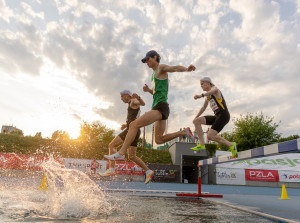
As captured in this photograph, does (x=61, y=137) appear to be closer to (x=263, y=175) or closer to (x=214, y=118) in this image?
(x=263, y=175)

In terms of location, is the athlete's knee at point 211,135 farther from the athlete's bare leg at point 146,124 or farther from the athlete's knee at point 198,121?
the athlete's bare leg at point 146,124

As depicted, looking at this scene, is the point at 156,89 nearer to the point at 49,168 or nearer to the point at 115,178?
the point at 49,168

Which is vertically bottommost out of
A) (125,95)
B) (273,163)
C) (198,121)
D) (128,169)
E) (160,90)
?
(128,169)

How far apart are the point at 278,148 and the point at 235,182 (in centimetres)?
2056

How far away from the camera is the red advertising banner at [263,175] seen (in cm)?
2289

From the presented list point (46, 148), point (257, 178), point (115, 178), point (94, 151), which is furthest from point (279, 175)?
point (46, 148)

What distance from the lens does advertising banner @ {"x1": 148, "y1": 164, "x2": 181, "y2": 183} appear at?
22766 millimetres

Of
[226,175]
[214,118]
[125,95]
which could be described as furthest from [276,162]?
[125,95]

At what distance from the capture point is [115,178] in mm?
21625

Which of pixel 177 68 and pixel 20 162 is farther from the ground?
pixel 177 68

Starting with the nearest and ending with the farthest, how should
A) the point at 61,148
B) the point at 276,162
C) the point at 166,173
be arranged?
the point at 276,162, the point at 166,173, the point at 61,148

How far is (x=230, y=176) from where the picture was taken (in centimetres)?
2294

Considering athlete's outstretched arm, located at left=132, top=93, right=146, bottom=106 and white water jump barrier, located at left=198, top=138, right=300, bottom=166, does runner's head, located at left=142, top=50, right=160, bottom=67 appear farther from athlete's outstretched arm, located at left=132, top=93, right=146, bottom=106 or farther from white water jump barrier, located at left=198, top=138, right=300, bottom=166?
white water jump barrier, located at left=198, top=138, right=300, bottom=166

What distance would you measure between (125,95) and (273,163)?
2208cm
